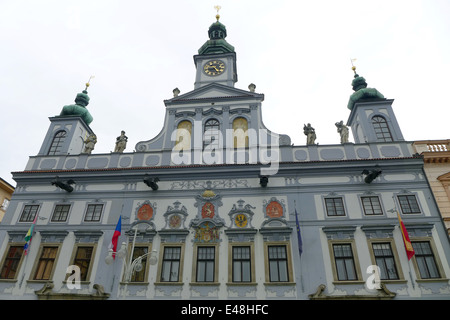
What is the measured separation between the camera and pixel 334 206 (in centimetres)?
1969

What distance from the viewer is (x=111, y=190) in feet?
71.5

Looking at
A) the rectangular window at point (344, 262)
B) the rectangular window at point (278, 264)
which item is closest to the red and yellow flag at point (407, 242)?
the rectangular window at point (344, 262)

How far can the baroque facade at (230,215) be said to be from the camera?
17.7m

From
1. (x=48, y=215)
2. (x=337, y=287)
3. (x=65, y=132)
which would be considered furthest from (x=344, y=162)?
(x=65, y=132)

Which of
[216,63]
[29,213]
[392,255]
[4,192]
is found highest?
[216,63]

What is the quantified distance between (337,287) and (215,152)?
11.3 meters

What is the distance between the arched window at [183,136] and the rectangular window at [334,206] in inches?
402

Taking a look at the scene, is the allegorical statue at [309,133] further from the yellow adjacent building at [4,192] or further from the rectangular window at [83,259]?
the yellow adjacent building at [4,192]

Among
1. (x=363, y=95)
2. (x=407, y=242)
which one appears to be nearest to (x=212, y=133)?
(x=363, y=95)

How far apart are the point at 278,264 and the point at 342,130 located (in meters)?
10.5

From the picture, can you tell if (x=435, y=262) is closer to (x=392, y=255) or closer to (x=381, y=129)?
(x=392, y=255)

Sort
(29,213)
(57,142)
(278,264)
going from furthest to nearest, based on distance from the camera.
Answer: (57,142)
(29,213)
(278,264)

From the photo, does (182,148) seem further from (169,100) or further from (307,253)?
(307,253)

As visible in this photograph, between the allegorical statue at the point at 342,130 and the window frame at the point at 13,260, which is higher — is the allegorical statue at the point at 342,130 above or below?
above
